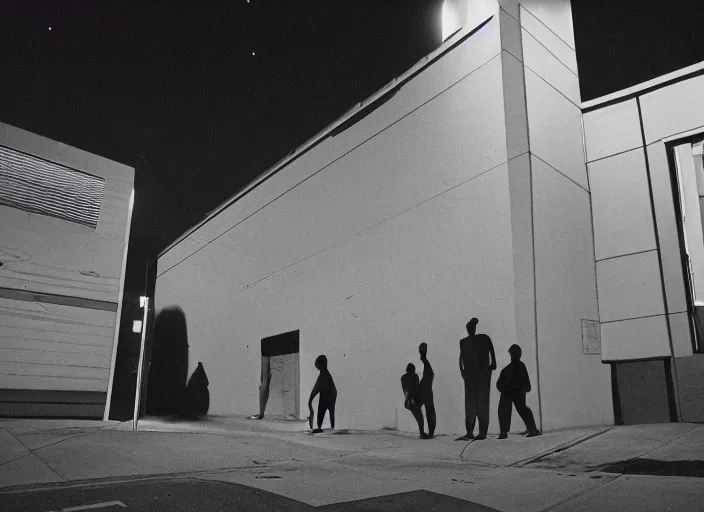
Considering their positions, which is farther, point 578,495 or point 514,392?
point 514,392

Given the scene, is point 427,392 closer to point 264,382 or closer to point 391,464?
point 391,464

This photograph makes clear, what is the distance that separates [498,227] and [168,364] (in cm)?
1725

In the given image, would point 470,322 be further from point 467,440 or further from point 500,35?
point 500,35

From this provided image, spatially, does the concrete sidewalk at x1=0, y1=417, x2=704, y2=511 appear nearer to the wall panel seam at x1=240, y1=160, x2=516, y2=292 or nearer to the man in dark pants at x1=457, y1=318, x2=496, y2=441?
the man in dark pants at x1=457, y1=318, x2=496, y2=441

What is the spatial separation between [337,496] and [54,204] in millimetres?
11326

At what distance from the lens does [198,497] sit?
12.7ft

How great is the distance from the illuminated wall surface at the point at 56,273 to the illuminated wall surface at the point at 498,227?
207 inches

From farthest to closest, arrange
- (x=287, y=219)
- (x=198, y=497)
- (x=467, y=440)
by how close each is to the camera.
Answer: (x=287, y=219), (x=467, y=440), (x=198, y=497)

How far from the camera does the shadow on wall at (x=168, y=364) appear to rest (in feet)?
67.8

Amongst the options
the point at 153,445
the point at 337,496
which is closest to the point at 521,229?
the point at 337,496

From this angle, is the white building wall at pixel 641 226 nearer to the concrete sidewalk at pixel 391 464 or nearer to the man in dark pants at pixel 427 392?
the concrete sidewalk at pixel 391 464

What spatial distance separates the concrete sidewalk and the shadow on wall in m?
12.6

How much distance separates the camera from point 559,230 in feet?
29.5

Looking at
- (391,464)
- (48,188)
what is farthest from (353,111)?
(391,464)
